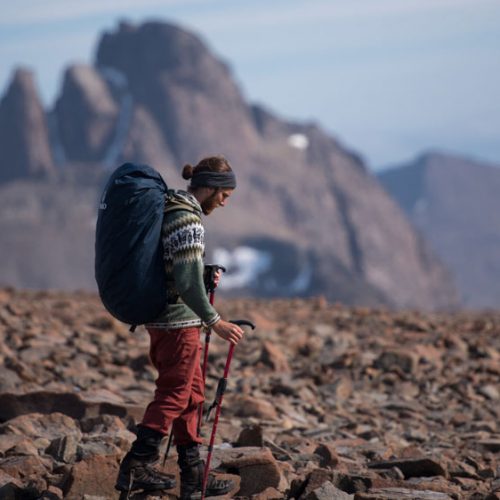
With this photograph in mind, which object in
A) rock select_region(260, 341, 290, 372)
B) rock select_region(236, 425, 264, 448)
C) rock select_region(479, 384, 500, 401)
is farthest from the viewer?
rock select_region(260, 341, 290, 372)

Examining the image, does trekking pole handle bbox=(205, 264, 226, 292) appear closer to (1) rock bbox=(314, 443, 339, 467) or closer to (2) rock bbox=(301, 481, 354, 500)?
(2) rock bbox=(301, 481, 354, 500)

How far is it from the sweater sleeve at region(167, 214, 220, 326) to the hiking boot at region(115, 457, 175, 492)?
0.97 m

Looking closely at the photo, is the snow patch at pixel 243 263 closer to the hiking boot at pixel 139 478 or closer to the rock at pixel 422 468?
the rock at pixel 422 468

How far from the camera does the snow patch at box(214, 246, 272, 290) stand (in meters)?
195

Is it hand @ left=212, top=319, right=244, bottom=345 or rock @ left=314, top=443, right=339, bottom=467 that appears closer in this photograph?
hand @ left=212, top=319, right=244, bottom=345

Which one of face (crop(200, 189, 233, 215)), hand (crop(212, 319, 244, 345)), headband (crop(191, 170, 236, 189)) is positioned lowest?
hand (crop(212, 319, 244, 345))

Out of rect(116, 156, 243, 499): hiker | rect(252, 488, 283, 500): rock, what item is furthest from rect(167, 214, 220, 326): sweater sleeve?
rect(252, 488, 283, 500): rock

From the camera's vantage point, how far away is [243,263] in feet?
644

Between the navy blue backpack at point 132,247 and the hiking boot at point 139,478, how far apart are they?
2.80 ft

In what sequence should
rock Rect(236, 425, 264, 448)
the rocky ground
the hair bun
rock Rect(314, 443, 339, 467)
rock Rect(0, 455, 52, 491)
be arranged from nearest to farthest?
the hair bun → rock Rect(0, 455, 52, 491) → the rocky ground → rock Rect(314, 443, 339, 467) → rock Rect(236, 425, 264, 448)

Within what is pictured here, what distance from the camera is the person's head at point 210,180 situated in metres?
6.24

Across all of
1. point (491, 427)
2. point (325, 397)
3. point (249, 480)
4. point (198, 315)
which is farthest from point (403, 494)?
point (325, 397)

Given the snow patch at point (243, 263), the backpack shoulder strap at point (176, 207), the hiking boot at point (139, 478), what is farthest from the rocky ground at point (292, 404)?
the snow patch at point (243, 263)

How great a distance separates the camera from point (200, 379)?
250 inches
